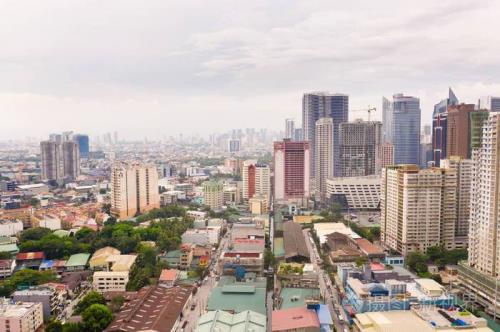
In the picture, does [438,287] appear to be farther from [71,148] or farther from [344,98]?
[71,148]

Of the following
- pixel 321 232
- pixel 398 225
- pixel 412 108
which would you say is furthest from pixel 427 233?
pixel 412 108

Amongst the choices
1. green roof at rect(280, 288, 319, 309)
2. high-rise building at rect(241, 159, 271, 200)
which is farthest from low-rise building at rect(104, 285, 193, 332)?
high-rise building at rect(241, 159, 271, 200)

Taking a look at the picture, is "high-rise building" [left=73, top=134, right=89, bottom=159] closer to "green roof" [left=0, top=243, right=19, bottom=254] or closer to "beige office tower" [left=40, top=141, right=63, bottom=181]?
"beige office tower" [left=40, top=141, right=63, bottom=181]

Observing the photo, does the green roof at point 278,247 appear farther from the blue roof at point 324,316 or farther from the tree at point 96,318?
the tree at point 96,318

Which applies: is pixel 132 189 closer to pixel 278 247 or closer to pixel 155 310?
pixel 278 247

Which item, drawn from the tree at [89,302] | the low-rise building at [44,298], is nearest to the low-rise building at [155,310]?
the tree at [89,302]

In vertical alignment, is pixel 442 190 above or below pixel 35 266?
above
